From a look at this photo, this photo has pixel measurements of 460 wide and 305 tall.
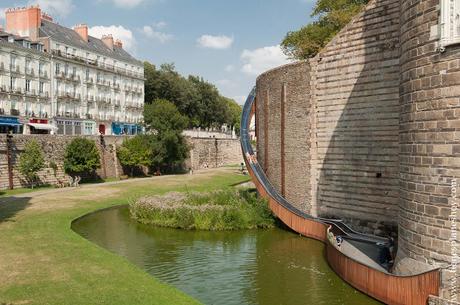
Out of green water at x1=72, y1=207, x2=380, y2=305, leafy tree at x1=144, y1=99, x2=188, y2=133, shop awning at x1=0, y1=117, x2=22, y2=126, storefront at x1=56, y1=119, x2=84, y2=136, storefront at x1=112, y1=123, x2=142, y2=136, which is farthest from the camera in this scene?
storefront at x1=112, y1=123, x2=142, y2=136

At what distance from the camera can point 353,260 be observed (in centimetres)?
1414

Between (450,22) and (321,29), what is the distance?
2746cm

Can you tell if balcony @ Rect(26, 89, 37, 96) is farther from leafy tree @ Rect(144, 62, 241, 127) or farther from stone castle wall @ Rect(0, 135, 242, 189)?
leafy tree @ Rect(144, 62, 241, 127)

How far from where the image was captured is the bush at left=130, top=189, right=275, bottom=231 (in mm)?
23297

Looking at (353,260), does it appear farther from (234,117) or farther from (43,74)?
(234,117)

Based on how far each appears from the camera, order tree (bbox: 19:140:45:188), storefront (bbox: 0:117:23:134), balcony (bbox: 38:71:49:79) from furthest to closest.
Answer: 1. balcony (bbox: 38:71:49:79)
2. storefront (bbox: 0:117:23:134)
3. tree (bbox: 19:140:45:188)

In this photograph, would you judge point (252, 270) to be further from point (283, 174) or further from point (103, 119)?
point (103, 119)

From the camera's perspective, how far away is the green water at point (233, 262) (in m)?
13.8

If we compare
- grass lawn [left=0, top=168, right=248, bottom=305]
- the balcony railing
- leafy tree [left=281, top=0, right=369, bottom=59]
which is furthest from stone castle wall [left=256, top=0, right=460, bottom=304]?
the balcony railing

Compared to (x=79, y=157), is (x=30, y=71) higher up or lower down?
higher up

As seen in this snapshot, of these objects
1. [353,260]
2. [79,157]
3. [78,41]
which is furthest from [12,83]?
[353,260]

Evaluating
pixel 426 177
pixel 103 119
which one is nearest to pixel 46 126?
pixel 103 119

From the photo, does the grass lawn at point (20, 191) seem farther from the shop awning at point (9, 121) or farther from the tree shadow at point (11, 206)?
the shop awning at point (9, 121)

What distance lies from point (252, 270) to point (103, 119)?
55.1m
